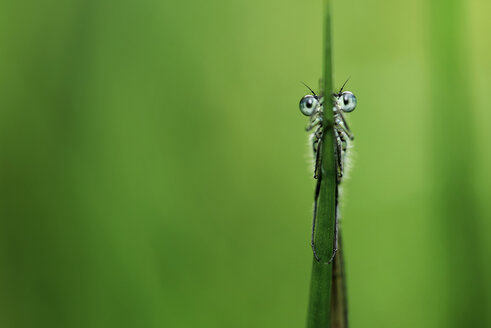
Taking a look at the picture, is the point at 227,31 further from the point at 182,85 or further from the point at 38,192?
the point at 38,192

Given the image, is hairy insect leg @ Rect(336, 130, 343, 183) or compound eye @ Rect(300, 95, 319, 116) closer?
hairy insect leg @ Rect(336, 130, 343, 183)

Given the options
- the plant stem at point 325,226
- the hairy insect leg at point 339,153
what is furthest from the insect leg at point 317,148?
the plant stem at point 325,226

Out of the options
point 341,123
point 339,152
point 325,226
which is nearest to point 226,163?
point 341,123

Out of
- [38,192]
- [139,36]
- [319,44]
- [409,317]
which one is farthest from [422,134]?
[38,192]

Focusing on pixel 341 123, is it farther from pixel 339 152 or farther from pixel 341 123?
pixel 339 152

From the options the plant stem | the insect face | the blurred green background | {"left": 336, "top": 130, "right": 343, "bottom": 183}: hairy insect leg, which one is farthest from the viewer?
the blurred green background

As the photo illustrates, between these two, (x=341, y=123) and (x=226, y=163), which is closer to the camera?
(x=341, y=123)

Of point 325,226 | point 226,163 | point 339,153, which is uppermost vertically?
point 226,163

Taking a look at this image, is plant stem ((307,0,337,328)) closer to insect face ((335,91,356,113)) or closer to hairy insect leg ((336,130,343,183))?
hairy insect leg ((336,130,343,183))

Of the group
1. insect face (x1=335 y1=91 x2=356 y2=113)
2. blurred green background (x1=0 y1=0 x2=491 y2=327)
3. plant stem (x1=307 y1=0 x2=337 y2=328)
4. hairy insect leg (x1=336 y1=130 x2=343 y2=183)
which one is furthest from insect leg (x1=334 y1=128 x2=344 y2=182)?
blurred green background (x1=0 y1=0 x2=491 y2=327)
